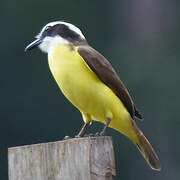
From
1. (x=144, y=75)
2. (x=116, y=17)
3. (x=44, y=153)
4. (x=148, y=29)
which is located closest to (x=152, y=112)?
(x=144, y=75)

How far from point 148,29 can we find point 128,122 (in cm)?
1251

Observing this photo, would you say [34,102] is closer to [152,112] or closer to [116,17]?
[152,112]

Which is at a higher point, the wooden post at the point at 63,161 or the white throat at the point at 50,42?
the white throat at the point at 50,42

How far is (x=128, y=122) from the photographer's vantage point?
20.9 ft

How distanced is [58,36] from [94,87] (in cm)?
66

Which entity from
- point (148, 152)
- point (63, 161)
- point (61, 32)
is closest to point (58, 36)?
point (61, 32)

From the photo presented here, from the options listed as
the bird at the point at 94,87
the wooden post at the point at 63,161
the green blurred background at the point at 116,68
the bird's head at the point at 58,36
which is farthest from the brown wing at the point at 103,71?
the green blurred background at the point at 116,68

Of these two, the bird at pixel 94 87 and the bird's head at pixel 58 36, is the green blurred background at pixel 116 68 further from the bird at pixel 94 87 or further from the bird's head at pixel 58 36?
the bird at pixel 94 87

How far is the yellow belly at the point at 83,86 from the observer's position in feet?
20.1

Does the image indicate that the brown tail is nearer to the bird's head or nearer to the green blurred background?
the bird's head

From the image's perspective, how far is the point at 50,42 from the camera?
6.63 meters

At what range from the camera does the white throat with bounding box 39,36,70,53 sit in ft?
21.3

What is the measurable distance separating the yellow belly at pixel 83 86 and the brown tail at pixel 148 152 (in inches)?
7.3

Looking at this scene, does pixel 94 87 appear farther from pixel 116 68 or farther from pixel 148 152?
Result: pixel 116 68
